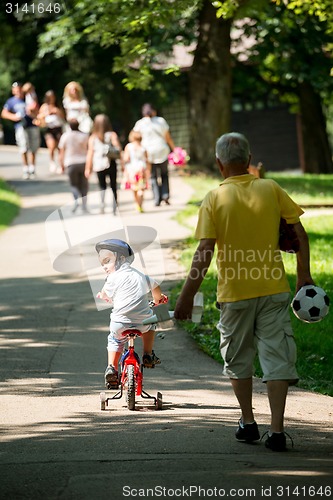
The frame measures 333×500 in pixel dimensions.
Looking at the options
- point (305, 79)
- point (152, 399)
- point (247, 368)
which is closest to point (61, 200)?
point (305, 79)

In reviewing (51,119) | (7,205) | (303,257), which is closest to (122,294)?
(303,257)

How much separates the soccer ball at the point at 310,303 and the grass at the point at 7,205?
12.7 meters

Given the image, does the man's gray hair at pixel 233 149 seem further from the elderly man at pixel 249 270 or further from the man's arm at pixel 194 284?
the man's arm at pixel 194 284

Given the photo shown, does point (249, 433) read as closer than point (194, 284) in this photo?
No

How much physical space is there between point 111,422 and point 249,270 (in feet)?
5.68

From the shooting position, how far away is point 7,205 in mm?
21953

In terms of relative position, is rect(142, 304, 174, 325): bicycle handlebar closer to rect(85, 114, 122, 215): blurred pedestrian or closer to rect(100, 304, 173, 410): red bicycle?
rect(100, 304, 173, 410): red bicycle

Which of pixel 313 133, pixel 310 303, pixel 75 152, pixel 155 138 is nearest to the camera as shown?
pixel 310 303

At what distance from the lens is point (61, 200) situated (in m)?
22.7

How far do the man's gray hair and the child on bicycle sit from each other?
1.52m

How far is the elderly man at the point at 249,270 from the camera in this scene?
6.47 meters

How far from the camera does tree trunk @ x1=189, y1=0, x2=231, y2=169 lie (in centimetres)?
2639

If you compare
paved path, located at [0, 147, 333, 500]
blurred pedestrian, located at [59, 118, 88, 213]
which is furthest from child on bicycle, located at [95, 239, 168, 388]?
blurred pedestrian, located at [59, 118, 88, 213]

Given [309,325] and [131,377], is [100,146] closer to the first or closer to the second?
[309,325]
